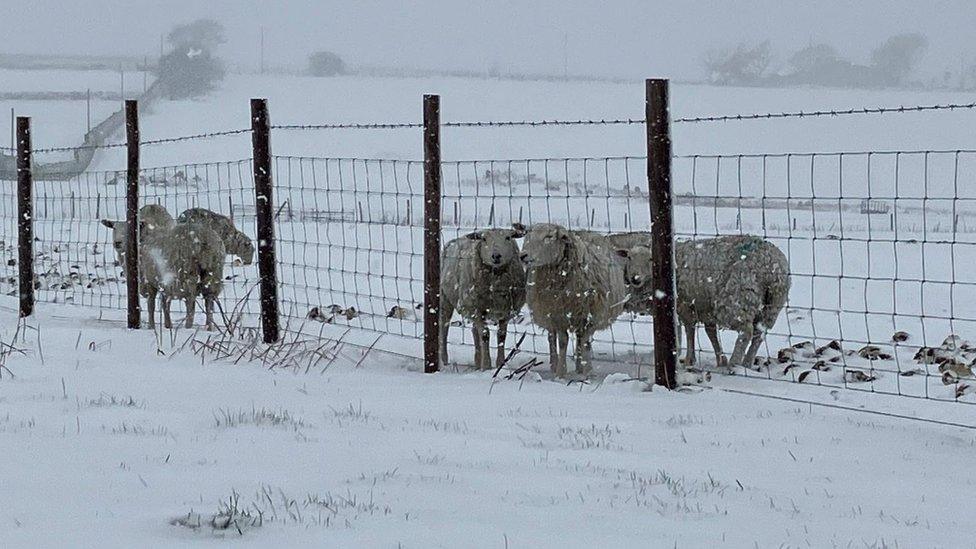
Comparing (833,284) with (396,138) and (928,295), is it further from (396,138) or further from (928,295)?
(396,138)

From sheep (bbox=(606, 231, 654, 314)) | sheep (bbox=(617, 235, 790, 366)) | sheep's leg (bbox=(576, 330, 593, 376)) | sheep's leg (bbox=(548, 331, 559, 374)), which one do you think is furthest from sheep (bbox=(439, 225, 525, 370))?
sheep (bbox=(606, 231, 654, 314))

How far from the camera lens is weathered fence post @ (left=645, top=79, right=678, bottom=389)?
7.00 metres

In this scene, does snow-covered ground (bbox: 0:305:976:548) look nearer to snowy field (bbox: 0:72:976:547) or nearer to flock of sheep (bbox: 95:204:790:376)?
snowy field (bbox: 0:72:976:547)

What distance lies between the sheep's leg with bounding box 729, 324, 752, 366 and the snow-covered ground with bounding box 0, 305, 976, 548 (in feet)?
7.10

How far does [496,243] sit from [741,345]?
228cm

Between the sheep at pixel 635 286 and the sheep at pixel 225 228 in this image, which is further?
the sheep at pixel 225 228

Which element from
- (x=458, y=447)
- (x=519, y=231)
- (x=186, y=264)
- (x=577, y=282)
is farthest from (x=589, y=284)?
(x=186, y=264)

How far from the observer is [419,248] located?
852 inches

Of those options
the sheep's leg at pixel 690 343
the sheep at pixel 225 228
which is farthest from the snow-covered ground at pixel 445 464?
the sheep at pixel 225 228

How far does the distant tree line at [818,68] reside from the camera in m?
108

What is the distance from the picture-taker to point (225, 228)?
39.4 ft

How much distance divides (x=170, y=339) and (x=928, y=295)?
1080 cm

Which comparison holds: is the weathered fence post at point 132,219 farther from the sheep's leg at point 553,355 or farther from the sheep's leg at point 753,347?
the sheep's leg at point 753,347

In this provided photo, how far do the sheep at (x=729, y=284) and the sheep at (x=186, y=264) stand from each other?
Answer: 4041 millimetres
